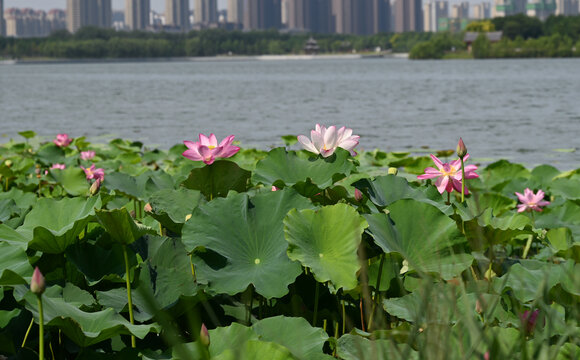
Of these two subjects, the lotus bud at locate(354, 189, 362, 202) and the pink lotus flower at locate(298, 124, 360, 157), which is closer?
the lotus bud at locate(354, 189, 362, 202)

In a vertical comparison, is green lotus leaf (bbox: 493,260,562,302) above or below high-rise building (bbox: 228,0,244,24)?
below

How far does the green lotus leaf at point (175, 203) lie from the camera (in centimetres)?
162

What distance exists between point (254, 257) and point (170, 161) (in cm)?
354

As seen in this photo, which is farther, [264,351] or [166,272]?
[166,272]

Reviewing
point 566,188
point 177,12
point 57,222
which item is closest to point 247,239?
point 57,222

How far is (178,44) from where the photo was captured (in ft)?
329

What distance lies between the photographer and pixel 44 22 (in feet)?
633

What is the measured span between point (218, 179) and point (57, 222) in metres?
0.40

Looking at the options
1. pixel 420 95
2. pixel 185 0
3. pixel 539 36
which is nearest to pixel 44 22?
pixel 185 0

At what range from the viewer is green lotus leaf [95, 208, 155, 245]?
4.38 feet

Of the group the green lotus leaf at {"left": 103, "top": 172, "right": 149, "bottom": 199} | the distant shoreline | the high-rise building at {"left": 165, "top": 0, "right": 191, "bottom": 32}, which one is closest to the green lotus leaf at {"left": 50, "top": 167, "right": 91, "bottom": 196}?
the green lotus leaf at {"left": 103, "top": 172, "right": 149, "bottom": 199}

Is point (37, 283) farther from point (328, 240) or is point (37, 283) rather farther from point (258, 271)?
point (328, 240)

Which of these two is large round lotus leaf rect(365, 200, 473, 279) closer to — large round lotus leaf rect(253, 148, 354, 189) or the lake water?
large round lotus leaf rect(253, 148, 354, 189)

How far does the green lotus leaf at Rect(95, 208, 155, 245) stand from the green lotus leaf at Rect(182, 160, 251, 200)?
14.9 inches
